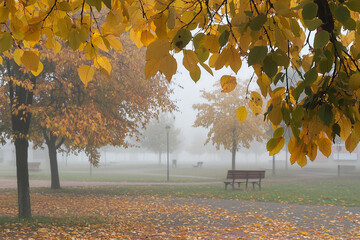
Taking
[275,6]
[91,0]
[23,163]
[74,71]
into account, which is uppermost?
[74,71]

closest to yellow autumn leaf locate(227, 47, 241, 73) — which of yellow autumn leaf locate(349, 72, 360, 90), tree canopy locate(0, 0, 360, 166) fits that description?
tree canopy locate(0, 0, 360, 166)

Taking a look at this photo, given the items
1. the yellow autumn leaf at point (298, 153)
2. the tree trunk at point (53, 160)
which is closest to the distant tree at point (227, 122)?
the tree trunk at point (53, 160)

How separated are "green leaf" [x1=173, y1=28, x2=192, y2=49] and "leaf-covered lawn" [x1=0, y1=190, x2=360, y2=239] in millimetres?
6011

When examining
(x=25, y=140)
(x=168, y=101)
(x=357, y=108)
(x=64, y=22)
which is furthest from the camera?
(x=168, y=101)

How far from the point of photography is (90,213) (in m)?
Result: 10.6

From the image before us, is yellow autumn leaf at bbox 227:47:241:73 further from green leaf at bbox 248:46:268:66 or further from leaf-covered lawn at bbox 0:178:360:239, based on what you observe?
leaf-covered lawn at bbox 0:178:360:239

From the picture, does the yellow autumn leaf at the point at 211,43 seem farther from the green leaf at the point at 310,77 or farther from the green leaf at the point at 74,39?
the green leaf at the point at 74,39

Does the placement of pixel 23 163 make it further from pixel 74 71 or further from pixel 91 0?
pixel 91 0

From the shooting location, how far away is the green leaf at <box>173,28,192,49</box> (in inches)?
80.6

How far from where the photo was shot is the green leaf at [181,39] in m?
2.05

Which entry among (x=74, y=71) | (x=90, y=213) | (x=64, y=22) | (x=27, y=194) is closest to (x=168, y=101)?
(x=74, y=71)

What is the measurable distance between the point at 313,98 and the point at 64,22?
65.4 inches

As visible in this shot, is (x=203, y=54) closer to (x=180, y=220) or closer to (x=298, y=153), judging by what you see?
(x=298, y=153)

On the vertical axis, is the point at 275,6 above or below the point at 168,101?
below
